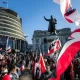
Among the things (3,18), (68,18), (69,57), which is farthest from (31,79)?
(3,18)

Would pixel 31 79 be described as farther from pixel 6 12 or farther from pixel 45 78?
pixel 6 12

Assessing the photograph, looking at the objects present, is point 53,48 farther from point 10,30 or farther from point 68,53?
point 10,30

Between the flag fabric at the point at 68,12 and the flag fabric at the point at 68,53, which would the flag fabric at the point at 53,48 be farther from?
the flag fabric at the point at 68,53

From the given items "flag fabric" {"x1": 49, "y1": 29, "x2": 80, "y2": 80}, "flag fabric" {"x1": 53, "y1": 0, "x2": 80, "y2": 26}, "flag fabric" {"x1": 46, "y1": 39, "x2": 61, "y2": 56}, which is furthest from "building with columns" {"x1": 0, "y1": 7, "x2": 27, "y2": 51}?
"flag fabric" {"x1": 49, "y1": 29, "x2": 80, "y2": 80}

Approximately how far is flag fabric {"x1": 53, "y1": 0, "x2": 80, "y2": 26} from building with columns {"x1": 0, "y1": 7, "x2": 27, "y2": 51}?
260 feet

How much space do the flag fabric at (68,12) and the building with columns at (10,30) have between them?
260ft

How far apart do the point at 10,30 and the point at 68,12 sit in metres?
86.8

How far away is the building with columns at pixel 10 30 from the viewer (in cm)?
8756

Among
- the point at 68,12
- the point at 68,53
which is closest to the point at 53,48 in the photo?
the point at 68,12

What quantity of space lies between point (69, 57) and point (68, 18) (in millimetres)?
1023

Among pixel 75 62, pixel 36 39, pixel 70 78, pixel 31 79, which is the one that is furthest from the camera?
pixel 36 39

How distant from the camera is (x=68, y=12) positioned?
496 cm

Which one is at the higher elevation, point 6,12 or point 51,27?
point 6,12

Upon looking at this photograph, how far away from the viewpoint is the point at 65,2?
16.4 feet
